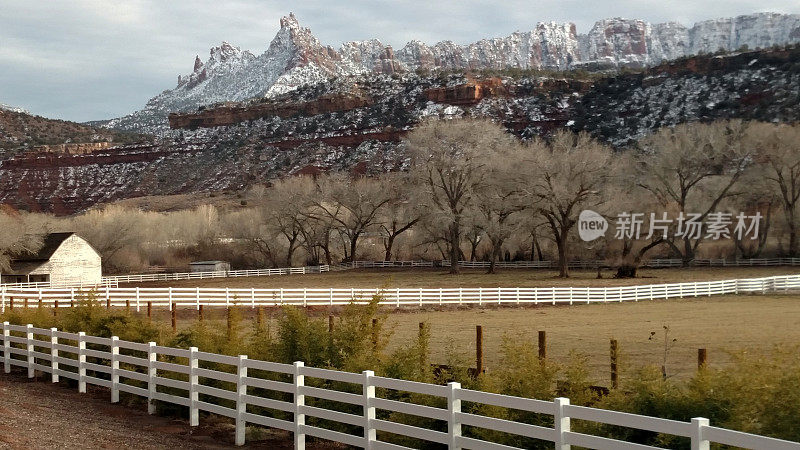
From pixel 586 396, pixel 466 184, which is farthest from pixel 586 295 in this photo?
pixel 586 396

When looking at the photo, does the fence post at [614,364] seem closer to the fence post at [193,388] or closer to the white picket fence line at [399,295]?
the fence post at [193,388]

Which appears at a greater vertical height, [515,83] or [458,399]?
[515,83]

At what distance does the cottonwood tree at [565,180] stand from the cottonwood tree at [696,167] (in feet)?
26.7

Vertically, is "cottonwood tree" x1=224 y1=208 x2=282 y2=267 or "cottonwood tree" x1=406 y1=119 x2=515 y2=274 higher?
"cottonwood tree" x1=406 y1=119 x2=515 y2=274

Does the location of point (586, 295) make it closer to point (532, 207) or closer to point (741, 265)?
point (532, 207)

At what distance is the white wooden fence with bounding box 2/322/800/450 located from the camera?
684 centimetres

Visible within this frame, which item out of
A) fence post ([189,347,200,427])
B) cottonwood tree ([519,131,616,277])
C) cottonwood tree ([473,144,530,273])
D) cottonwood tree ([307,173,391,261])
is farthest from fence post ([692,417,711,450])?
cottonwood tree ([307,173,391,261])

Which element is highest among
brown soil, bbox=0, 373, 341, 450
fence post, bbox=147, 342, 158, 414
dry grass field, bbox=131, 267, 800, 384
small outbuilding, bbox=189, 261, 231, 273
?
fence post, bbox=147, 342, 158, 414

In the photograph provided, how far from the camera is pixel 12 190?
481 feet

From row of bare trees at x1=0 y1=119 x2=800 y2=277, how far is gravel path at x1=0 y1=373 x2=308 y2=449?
158 feet

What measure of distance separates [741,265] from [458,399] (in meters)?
66.0

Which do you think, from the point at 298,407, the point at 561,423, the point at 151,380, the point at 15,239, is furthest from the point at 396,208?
the point at 561,423

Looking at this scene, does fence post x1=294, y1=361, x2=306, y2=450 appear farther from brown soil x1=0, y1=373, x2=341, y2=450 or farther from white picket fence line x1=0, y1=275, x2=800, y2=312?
white picket fence line x1=0, y1=275, x2=800, y2=312

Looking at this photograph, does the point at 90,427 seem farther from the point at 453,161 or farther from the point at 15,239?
the point at 453,161
